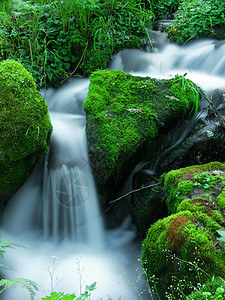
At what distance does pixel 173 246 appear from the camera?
7.14ft

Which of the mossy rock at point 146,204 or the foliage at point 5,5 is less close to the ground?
the foliage at point 5,5

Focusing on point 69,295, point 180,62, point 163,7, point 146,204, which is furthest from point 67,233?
point 163,7

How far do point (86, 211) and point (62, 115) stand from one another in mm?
1707

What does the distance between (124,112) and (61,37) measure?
277 centimetres

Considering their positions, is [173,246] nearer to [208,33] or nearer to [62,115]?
[62,115]

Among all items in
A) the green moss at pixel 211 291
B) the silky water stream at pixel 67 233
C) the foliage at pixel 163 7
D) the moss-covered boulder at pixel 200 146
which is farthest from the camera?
the foliage at pixel 163 7

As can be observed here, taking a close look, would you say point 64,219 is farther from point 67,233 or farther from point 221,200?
point 221,200

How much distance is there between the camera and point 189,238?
6.91 feet

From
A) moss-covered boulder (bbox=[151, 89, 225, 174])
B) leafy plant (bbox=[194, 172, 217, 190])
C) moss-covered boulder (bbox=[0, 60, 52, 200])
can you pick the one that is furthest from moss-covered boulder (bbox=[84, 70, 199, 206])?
leafy plant (bbox=[194, 172, 217, 190])

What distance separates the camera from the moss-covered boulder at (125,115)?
3.40m

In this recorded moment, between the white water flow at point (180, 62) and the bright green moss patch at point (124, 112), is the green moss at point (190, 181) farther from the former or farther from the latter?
the white water flow at point (180, 62)

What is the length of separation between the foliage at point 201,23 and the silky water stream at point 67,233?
259 cm

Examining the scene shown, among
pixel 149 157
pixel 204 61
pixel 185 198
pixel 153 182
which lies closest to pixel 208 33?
pixel 204 61

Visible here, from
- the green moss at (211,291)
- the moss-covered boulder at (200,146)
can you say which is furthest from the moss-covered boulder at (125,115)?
the green moss at (211,291)
